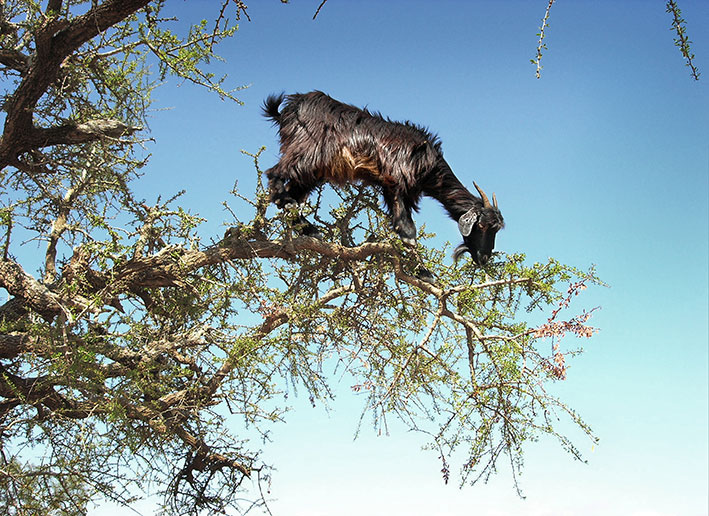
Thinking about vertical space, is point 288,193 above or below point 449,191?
below

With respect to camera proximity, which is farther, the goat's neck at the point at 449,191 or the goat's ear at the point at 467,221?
the goat's neck at the point at 449,191

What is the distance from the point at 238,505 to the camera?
5.49m

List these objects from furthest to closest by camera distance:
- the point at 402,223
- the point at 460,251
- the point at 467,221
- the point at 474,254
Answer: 1. the point at 460,251
2. the point at 474,254
3. the point at 467,221
4. the point at 402,223

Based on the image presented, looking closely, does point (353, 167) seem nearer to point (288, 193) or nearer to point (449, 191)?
point (288, 193)

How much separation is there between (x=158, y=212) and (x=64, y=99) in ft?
4.77

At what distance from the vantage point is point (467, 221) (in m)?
5.17

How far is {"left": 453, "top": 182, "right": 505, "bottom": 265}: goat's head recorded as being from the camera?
5180mm

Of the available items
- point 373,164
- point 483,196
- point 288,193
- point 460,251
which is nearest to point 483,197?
point 483,196

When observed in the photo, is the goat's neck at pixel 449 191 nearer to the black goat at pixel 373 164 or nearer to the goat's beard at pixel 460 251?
the black goat at pixel 373 164

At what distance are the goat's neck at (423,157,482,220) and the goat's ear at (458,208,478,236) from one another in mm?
84

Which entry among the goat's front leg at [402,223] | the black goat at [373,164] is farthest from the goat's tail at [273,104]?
the goat's front leg at [402,223]

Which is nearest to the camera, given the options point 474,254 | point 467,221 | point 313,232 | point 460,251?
point 313,232

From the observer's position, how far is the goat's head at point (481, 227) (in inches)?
204

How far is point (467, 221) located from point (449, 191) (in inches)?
12.3
